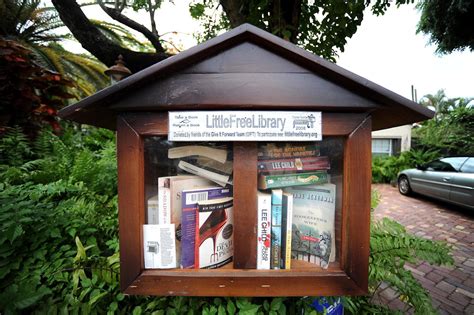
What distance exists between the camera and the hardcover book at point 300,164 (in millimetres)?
1011

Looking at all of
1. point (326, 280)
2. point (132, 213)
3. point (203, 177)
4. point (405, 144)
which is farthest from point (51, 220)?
point (405, 144)

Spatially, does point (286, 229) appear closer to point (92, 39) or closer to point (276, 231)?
point (276, 231)

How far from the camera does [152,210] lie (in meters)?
0.98

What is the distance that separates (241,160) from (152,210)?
0.47 m

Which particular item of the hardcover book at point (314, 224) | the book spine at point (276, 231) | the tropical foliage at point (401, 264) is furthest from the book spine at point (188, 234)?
the tropical foliage at point (401, 264)

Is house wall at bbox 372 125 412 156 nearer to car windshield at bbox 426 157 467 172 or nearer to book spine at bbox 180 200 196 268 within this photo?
car windshield at bbox 426 157 467 172

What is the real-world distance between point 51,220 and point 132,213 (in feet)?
2.55

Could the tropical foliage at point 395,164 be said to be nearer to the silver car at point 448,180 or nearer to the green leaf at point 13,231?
the silver car at point 448,180

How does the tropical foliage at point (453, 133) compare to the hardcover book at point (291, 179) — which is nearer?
the hardcover book at point (291, 179)

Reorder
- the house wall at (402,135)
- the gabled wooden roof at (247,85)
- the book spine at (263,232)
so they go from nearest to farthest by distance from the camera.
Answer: the gabled wooden roof at (247,85) < the book spine at (263,232) < the house wall at (402,135)

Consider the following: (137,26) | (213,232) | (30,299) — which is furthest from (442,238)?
(137,26)

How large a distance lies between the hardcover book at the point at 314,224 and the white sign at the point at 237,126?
12.6 inches

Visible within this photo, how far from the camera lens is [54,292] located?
42.0 inches

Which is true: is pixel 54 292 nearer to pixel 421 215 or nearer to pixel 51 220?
pixel 51 220
